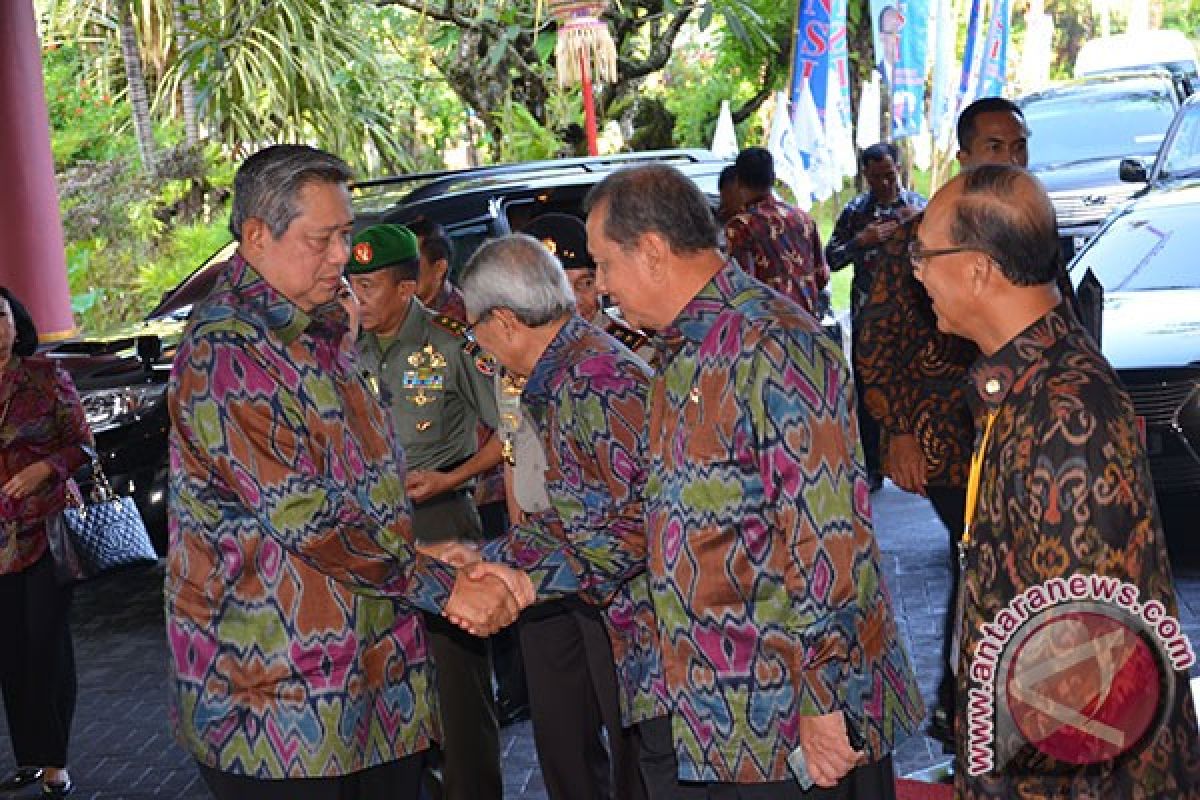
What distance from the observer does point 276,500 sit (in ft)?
12.1

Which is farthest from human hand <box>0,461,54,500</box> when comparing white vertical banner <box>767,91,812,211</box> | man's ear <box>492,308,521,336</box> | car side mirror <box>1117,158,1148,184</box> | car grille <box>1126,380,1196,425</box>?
white vertical banner <box>767,91,812,211</box>

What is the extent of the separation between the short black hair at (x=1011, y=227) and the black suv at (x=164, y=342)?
5311mm

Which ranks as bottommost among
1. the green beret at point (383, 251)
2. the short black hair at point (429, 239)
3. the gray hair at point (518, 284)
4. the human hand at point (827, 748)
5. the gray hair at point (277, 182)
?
the human hand at point (827, 748)

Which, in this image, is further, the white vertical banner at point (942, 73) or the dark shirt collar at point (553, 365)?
the white vertical banner at point (942, 73)

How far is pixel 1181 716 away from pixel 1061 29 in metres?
52.4

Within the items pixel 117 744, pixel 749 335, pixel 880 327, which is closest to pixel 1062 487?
pixel 749 335

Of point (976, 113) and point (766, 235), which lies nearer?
point (976, 113)

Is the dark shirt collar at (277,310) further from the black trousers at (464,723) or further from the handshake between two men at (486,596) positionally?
the black trousers at (464,723)

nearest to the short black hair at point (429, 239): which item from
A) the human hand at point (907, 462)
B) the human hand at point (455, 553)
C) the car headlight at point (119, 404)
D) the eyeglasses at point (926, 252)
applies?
the car headlight at point (119, 404)

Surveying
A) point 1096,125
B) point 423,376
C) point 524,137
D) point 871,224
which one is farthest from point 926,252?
point 1096,125

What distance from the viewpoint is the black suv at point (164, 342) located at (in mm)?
9016

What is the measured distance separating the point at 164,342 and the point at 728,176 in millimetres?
3231

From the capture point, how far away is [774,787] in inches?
144

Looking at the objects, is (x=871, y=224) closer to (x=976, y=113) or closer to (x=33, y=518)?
(x=976, y=113)
